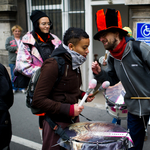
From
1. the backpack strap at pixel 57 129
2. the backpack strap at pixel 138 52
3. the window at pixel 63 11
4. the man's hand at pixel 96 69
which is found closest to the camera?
the backpack strap at pixel 57 129

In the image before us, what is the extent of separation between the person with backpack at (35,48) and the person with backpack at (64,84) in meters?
1.35

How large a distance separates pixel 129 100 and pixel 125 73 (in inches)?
12.8

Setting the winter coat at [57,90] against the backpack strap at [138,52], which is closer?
the winter coat at [57,90]

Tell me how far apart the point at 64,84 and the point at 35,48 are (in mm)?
1537

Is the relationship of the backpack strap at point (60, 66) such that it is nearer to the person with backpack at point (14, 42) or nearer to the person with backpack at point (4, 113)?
the person with backpack at point (4, 113)

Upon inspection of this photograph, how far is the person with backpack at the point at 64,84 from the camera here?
2035 millimetres

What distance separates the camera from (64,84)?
2152mm

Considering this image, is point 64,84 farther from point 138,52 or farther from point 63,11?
point 63,11

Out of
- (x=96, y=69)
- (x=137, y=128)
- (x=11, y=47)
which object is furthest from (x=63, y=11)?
(x=137, y=128)

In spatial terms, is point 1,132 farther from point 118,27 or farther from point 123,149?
point 118,27

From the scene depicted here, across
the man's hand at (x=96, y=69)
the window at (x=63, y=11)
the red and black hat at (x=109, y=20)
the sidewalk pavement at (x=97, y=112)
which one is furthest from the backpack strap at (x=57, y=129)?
the window at (x=63, y=11)

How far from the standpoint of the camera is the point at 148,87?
7.93ft

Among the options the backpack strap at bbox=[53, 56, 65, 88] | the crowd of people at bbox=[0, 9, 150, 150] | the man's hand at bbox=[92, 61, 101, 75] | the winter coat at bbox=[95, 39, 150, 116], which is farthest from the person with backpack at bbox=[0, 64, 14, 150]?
the winter coat at bbox=[95, 39, 150, 116]

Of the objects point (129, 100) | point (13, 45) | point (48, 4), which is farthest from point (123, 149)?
point (48, 4)
